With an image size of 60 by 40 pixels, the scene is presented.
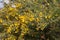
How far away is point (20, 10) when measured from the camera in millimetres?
4152

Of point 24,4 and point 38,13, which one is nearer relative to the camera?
point 38,13

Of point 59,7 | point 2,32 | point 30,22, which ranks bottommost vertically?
point 2,32

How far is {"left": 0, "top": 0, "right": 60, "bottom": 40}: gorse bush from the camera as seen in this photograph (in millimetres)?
3812

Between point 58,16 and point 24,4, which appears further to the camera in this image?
point 24,4

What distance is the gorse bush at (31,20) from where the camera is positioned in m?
3.81

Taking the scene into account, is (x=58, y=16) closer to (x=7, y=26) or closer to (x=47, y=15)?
(x=47, y=15)

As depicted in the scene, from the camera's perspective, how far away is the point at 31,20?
3.85 m

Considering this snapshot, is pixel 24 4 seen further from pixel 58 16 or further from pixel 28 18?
pixel 58 16

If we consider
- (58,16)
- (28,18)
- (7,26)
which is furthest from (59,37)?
(7,26)

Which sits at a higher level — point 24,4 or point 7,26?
point 24,4

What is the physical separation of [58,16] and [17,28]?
2.45ft

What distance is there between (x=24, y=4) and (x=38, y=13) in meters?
0.43

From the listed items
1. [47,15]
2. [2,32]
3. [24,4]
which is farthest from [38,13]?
[2,32]

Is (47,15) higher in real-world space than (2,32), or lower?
higher
